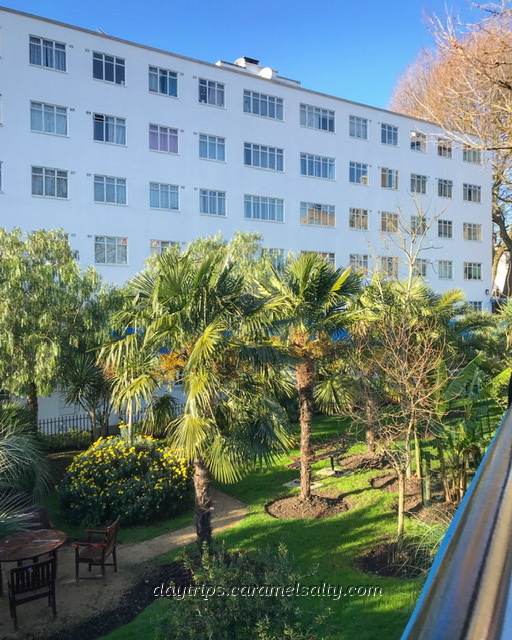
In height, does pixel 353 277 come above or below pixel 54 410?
above

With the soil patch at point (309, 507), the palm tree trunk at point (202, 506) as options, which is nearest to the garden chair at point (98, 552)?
the palm tree trunk at point (202, 506)

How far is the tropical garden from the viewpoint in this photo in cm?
835

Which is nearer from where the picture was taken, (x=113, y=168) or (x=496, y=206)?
(x=113, y=168)

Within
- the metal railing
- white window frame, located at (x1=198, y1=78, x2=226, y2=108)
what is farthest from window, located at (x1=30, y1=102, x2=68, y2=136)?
the metal railing

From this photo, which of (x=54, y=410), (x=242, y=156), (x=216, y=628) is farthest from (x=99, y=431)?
(x=242, y=156)

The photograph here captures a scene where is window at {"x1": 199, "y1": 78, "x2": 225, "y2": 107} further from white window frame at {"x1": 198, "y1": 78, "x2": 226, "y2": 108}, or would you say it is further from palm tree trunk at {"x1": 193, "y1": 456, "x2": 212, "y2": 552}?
palm tree trunk at {"x1": 193, "y1": 456, "x2": 212, "y2": 552}

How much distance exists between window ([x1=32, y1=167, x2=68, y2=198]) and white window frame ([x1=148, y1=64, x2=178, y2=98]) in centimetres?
710

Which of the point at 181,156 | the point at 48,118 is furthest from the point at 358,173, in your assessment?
the point at 48,118

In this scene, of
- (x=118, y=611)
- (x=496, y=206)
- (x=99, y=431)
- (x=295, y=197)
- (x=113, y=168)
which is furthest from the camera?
(x=496, y=206)

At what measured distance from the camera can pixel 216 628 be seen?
5.29m

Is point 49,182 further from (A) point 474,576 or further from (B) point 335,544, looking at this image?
(A) point 474,576

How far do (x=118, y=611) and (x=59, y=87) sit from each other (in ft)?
82.9

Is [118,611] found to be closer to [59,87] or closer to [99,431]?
[99,431]

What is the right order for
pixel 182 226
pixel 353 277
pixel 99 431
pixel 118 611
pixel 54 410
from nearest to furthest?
pixel 118 611, pixel 353 277, pixel 99 431, pixel 54 410, pixel 182 226
